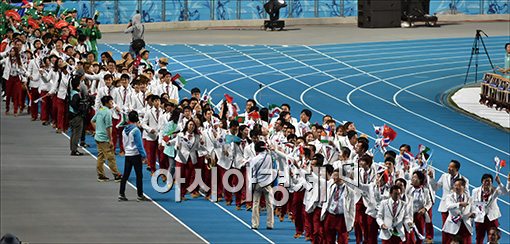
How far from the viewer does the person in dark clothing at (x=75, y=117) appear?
72.5 ft

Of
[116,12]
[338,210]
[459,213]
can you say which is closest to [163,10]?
[116,12]

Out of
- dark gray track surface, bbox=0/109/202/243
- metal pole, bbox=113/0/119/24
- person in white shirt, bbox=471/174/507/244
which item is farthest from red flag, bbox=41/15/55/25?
metal pole, bbox=113/0/119/24

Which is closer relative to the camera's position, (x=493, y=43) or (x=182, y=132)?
(x=182, y=132)

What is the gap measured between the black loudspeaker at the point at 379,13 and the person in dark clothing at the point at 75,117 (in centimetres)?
2305

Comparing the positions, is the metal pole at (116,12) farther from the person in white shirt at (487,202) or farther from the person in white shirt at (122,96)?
the person in white shirt at (487,202)

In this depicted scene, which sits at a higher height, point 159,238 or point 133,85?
point 133,85

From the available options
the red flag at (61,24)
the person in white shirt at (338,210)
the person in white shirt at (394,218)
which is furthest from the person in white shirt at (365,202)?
the red flag at (61,24)

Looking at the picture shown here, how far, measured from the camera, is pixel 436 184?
17500 mm

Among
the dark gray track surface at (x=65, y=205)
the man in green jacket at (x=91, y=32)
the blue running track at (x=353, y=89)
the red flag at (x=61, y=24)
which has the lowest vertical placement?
the blue running track at (x=353, y=89)

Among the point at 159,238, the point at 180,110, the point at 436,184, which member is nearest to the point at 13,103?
the point at 180,110

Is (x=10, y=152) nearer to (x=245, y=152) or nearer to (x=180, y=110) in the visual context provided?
(x=180, y=110)

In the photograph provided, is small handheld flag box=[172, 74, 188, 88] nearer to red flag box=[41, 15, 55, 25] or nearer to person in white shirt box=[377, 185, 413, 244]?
red flag box=[41, 15, 55, 25]

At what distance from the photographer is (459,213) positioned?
56.0 ft

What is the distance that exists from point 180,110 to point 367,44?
20.8 metres
